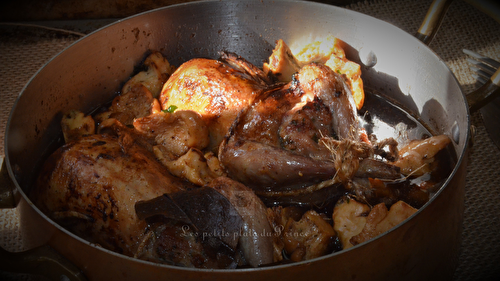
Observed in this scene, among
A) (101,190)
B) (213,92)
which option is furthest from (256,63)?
(101,190)

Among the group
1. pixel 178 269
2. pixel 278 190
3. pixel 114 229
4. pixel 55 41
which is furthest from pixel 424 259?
pixel 55 41

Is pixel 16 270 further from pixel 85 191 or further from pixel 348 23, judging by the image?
pixel 348 23

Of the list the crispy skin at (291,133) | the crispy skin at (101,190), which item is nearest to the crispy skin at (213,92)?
the crispy skin at (291,133)

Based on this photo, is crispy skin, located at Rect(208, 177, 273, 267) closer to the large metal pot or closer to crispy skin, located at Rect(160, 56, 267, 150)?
the large metal pot

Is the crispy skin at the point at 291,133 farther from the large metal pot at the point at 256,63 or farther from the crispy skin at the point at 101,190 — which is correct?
the large metal pot at the point at 256,63

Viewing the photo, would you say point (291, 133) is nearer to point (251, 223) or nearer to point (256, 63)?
point (251, 223)

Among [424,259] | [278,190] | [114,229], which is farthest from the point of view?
[278,190]
